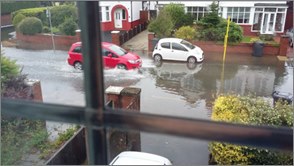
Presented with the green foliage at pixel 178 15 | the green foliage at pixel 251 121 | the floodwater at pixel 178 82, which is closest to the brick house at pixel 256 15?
the green foliage at pixel 178 15

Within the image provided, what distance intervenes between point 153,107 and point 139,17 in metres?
11.9

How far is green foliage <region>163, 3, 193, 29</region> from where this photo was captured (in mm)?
14398

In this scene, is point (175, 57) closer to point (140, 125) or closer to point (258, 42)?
point (258, 42)

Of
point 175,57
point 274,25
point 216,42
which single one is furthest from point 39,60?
point 274,25

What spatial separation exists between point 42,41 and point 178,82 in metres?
7.83

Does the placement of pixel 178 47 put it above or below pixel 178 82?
above

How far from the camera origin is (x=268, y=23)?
14836 mm

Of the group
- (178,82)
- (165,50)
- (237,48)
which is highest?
(165,50)

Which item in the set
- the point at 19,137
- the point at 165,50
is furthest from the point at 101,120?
the point at 165,50

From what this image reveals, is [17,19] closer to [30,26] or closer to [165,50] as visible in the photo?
[30,26]

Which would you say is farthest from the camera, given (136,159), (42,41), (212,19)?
(42,41)

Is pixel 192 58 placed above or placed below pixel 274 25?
below

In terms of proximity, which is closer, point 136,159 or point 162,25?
point 136,159

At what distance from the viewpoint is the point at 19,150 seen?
400 cm
